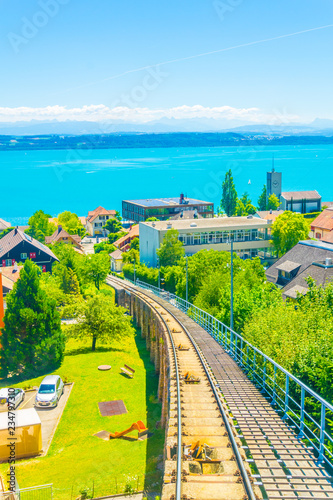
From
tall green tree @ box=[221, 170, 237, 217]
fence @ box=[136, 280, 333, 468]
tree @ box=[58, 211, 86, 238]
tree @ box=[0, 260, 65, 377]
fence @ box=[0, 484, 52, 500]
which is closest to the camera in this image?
fence @ box=[136, 280, 333, 468]

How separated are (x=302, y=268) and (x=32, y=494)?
32.1 meters

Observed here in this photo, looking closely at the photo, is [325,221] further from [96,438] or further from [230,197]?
[96,438]

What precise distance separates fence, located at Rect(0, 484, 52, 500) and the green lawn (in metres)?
0.40

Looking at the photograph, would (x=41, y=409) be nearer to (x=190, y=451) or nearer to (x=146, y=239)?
(x=190, y=451)

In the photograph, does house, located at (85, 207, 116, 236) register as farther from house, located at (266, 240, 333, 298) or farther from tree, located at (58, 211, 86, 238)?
house, located at (266, 240, 333, 298)

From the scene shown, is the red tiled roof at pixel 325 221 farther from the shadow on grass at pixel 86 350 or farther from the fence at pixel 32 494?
the fence at pixel 32 494

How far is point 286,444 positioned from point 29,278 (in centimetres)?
2548

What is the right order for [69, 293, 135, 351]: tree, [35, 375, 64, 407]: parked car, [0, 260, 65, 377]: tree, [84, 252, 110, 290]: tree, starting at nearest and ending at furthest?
[35, 375, 64, 407]: parked car, [0, 260, 65, 377]: tree, [69, 293, 135, 351]: tree, [84, 252, 110, 290]: tree

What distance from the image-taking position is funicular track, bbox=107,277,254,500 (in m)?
10.8

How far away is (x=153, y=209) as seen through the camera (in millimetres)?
111875

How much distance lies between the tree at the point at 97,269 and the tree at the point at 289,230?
23.0 m

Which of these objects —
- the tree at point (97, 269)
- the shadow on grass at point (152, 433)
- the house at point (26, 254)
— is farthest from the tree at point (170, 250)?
the shadow on grass at point (152, 433)

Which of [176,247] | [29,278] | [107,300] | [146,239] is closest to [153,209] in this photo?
[146,239]

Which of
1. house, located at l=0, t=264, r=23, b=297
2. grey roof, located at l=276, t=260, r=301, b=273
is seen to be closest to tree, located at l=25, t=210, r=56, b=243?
house, located at l=0, t=264, r=23, b=297
